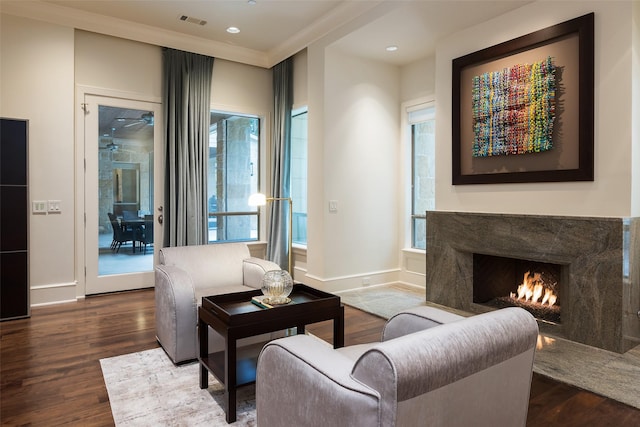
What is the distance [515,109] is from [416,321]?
258 centimetres

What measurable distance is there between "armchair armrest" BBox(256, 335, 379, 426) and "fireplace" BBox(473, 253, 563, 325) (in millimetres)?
2856

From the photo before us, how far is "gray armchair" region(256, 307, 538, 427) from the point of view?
1.04 metres

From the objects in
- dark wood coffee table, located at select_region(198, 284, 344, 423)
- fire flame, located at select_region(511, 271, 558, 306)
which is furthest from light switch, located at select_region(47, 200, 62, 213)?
fire flame, located at select_region(511, 271, 558, 306)

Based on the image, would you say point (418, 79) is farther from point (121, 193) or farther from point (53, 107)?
point (53, 107)

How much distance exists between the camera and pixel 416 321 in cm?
175

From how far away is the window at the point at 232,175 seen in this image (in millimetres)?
5570

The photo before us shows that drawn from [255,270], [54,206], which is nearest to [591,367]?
[255,270]

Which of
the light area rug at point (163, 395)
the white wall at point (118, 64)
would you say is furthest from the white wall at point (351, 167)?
the light area rug at point (163, 395)

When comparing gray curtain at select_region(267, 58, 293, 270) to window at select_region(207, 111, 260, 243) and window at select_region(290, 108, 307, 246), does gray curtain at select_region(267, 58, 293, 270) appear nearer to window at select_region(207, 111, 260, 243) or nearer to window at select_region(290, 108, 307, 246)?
window at select_region(290, 108, 307, 246)

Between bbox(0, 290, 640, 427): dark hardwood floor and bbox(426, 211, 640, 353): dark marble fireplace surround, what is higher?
bbox(426, 211, 640, 353): dark marble fireplace surround

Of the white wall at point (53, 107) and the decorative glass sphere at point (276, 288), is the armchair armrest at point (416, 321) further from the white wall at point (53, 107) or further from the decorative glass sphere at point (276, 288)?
the white wall at point (53, 107)

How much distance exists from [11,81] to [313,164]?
3232mm

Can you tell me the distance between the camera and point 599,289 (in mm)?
3021

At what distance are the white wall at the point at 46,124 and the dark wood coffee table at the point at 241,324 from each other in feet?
9.32
